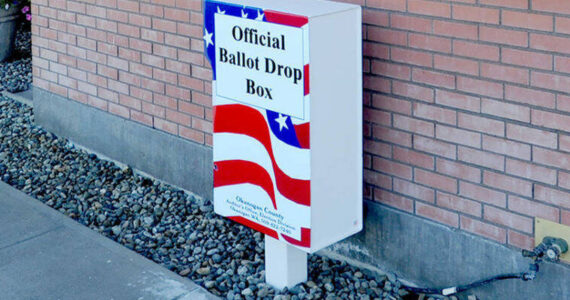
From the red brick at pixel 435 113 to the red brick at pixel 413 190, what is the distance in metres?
0.35

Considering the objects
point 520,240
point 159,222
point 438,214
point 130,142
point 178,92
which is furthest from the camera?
point 130,142

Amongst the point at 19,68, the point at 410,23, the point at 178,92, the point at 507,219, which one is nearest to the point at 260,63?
the point at 410,23

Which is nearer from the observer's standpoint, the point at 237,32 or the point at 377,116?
the point at 237,32

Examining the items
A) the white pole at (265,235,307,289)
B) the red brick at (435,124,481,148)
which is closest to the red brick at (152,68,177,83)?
the white pole at (265,235,307,289)

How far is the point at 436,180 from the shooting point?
4289 millimetres

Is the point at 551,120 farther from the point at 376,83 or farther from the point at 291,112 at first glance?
the point at 291,112

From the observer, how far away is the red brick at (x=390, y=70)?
4.32 metres

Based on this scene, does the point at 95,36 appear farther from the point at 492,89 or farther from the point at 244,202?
the point at 492,89

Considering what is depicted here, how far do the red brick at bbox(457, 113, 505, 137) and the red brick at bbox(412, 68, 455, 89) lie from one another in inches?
6.0

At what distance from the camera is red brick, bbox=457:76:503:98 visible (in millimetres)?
3928

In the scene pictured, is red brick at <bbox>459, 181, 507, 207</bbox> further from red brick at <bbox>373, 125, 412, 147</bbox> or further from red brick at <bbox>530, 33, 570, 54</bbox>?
red brick at <bbox>530, 33, 570, 54</bbox>

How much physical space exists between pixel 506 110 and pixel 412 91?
53 centimetres

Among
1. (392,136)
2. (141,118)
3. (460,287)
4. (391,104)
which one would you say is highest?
(391,104)

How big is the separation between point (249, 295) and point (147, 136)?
1.93 metres
